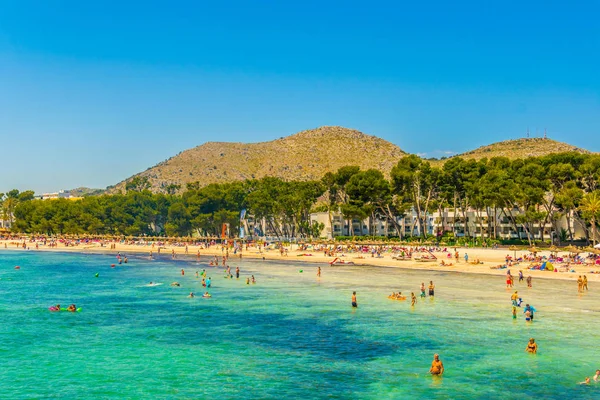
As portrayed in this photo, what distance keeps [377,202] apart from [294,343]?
76738 mm

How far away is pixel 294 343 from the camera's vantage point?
31.9 meters

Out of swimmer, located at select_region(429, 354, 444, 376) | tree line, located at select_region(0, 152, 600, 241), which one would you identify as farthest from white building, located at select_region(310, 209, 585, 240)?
swimmer, located at select_region(429, 354, 444, 376)

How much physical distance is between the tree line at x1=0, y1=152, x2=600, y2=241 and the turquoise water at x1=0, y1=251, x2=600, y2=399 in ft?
110

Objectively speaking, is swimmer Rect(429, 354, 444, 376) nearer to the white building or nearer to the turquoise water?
the turquoise water

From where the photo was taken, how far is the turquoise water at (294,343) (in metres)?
24.5

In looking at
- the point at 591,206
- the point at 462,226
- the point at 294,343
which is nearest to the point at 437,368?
the point at 294,343

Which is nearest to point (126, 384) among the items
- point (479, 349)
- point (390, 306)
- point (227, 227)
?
point (479, 349)

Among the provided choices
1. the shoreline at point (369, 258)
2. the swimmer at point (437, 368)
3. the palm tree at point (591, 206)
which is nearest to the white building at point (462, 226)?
the palm tree at point (591, 206)

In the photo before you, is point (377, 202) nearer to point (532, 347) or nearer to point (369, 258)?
point (369, 258)

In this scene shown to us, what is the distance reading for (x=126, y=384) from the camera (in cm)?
2494

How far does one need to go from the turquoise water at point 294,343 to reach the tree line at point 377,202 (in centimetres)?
3345

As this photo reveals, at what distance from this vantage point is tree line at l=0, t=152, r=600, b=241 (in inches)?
3356

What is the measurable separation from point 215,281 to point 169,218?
246ft

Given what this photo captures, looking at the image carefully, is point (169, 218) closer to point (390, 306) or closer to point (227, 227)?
point (227, 227)
